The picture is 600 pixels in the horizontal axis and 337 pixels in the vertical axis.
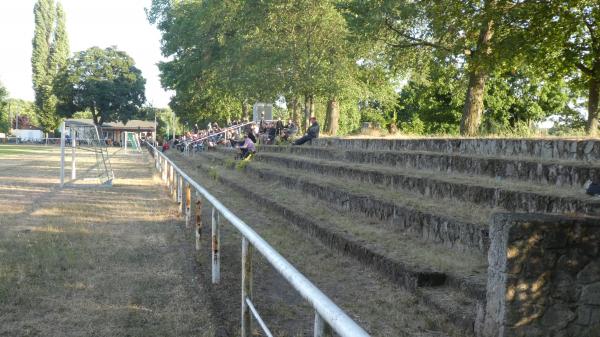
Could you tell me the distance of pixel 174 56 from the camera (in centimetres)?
4516

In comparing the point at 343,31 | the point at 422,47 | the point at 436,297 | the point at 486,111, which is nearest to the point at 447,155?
the point at 436,297

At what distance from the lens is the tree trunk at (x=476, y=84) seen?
640 inches

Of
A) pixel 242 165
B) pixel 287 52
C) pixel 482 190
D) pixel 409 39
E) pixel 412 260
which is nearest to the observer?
pixel 412 260

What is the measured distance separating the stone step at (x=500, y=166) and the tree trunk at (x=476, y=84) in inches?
249

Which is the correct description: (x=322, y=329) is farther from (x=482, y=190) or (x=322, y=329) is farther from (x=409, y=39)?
(x=409, y=39)

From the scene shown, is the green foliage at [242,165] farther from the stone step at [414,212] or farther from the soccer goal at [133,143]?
the soccer goal at [133,143]

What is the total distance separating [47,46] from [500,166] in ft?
280

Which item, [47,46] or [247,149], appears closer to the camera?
[247,149]

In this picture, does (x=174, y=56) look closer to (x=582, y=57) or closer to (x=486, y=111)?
(x=486, y=111)

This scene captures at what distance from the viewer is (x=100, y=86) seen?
72.0m

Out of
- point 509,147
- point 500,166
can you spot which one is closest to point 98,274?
point 500,166

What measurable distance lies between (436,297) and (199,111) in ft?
149

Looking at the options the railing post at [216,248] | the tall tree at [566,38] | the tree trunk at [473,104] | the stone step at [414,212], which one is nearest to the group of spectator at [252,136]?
the tree trunk at [473,104]

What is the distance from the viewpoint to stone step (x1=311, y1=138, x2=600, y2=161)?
22.4ft
